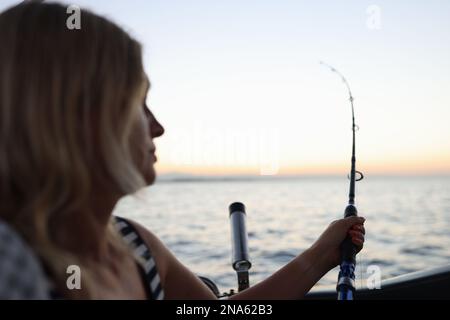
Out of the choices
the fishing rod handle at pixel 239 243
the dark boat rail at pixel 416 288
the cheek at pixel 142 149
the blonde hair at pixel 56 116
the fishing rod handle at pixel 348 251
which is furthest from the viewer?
the dark boat rail at pixel 416 288

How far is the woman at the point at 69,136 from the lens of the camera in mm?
794

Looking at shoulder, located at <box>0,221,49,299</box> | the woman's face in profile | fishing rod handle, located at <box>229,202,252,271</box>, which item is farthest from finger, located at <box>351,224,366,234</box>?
shoulder, located at <box>0,221,49,299</box>

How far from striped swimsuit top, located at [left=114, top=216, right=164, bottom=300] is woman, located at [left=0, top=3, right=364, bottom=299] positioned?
2.9 inches

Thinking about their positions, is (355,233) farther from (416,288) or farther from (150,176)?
(416,288)

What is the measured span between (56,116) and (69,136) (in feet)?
0.13

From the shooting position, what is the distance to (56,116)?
81cm

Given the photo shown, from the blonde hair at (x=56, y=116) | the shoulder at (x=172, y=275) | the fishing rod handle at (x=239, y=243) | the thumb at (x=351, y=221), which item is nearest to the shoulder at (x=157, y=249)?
the shoulder at (x=172, y=275)

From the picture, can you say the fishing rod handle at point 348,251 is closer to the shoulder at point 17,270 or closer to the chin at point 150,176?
the chin at point 150,176

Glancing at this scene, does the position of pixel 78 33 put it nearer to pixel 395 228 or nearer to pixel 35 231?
pixel 35 231

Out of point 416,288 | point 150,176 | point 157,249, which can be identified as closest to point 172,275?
point 157,249
